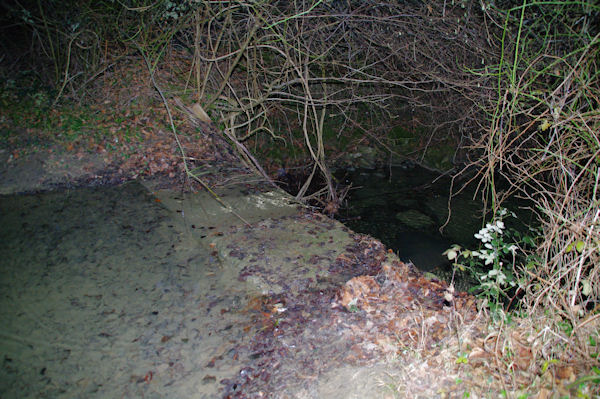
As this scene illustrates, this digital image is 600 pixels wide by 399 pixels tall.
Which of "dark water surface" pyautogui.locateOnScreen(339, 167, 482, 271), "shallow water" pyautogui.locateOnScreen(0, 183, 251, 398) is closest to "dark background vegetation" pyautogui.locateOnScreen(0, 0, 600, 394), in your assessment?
"dark water surface" pyautogui.locateOnScreen(339, 167, 482, 271)

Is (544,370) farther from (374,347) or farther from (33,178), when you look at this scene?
(33,178)

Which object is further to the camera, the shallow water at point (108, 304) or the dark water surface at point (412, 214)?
the dark water surface at point (412, 214)

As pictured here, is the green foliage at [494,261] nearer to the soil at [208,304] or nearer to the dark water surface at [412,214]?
the soil at [208,304]

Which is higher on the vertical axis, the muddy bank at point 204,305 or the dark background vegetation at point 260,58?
the dark background vegetation at point 260,58

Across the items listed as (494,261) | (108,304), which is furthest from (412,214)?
(108,304)

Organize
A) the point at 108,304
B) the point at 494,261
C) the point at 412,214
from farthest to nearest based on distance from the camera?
the point at 412,214
the point at 108,304
the point at 494,261

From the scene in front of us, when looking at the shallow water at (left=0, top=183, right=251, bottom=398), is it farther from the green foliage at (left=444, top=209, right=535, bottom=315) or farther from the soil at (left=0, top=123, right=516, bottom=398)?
Result: the green foliage at (left=444, top=209, right=535, bottom=315)

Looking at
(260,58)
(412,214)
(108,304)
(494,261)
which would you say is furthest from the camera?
(260,58)

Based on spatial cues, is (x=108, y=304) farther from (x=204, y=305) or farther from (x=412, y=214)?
(x=412, y=214)

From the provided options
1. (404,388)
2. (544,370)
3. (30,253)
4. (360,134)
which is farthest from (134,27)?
(544,370)

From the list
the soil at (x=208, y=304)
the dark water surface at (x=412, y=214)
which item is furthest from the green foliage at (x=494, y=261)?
the dark water surface at (x=412, y=214)

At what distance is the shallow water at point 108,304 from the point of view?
9.93 feet

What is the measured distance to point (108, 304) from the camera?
12.4 ft

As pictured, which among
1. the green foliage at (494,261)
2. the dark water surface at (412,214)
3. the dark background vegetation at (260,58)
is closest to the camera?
the green foliage at (494,261)
